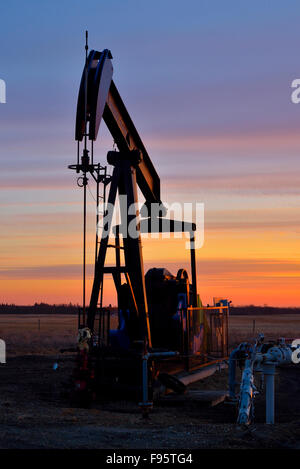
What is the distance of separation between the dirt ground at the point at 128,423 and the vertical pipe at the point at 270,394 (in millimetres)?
292

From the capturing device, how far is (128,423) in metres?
11.8

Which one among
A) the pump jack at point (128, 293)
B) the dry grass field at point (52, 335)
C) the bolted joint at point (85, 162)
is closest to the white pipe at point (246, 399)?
the pump jack at point (128, 293)

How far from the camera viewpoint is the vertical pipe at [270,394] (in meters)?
11.6

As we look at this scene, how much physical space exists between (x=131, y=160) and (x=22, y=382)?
6.63 meters

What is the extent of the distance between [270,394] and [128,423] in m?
2.45

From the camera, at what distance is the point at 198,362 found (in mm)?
18938

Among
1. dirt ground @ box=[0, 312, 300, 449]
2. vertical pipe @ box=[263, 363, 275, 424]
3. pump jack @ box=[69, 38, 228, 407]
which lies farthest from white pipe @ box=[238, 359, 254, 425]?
pump jack @ box=[69, 38, 228, 407]

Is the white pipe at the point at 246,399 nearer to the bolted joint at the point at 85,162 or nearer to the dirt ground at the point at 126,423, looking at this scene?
the dirt ground at the point at 126,423

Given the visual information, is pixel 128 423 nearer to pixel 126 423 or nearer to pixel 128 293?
pixel 126 423

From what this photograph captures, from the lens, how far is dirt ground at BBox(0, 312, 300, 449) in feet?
30.6

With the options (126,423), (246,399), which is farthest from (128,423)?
(246,399)

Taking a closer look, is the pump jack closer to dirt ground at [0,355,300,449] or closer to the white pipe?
dirt ground at [0,355,300,449]
